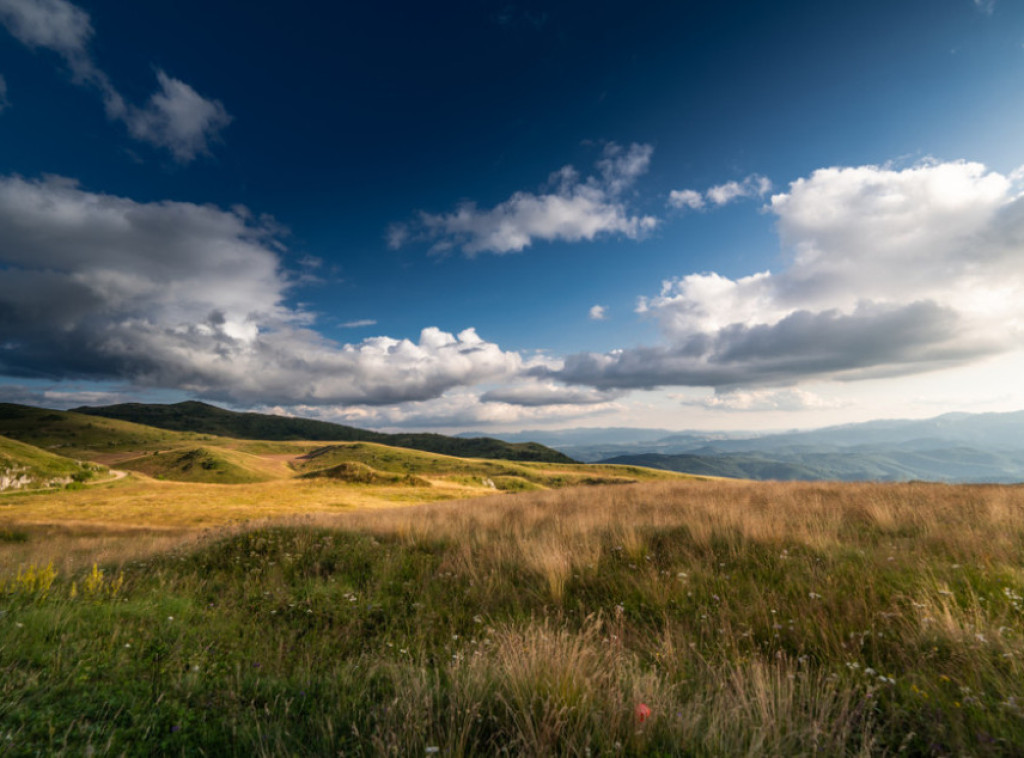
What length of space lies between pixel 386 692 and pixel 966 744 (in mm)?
3707

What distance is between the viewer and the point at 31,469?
49438 millimetres

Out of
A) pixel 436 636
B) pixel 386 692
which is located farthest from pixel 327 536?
pixel 386 692

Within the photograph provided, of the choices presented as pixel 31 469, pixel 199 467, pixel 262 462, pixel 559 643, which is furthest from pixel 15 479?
pixel 262 462

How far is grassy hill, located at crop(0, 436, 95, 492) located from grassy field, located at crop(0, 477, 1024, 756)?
59.9 meters

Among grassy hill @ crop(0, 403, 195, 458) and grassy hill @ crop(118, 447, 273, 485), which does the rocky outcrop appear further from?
grassy hill @ crop(0, 403, 195, 458)

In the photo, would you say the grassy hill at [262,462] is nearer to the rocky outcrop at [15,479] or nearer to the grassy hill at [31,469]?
the grassy hill at [31,469]

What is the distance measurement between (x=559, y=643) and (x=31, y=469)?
245 feet

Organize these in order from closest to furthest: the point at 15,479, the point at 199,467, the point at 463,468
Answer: the point at 15,479 → the point at 199,467 → the point at 463,468

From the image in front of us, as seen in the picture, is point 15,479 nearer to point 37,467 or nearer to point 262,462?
point 37,467

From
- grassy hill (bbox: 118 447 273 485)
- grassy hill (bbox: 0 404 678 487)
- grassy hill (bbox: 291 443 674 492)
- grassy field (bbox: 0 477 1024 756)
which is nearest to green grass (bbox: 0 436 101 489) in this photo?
grassy hill (bbox: 0 404 678 487)

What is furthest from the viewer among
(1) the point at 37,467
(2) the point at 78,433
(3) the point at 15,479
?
(2) the point at 78,433

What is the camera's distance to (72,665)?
136 inches

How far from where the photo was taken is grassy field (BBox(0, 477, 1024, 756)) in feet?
8.15

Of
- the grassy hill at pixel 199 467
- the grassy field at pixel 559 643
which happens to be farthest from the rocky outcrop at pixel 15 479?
the grassy field at pixel 559 643
